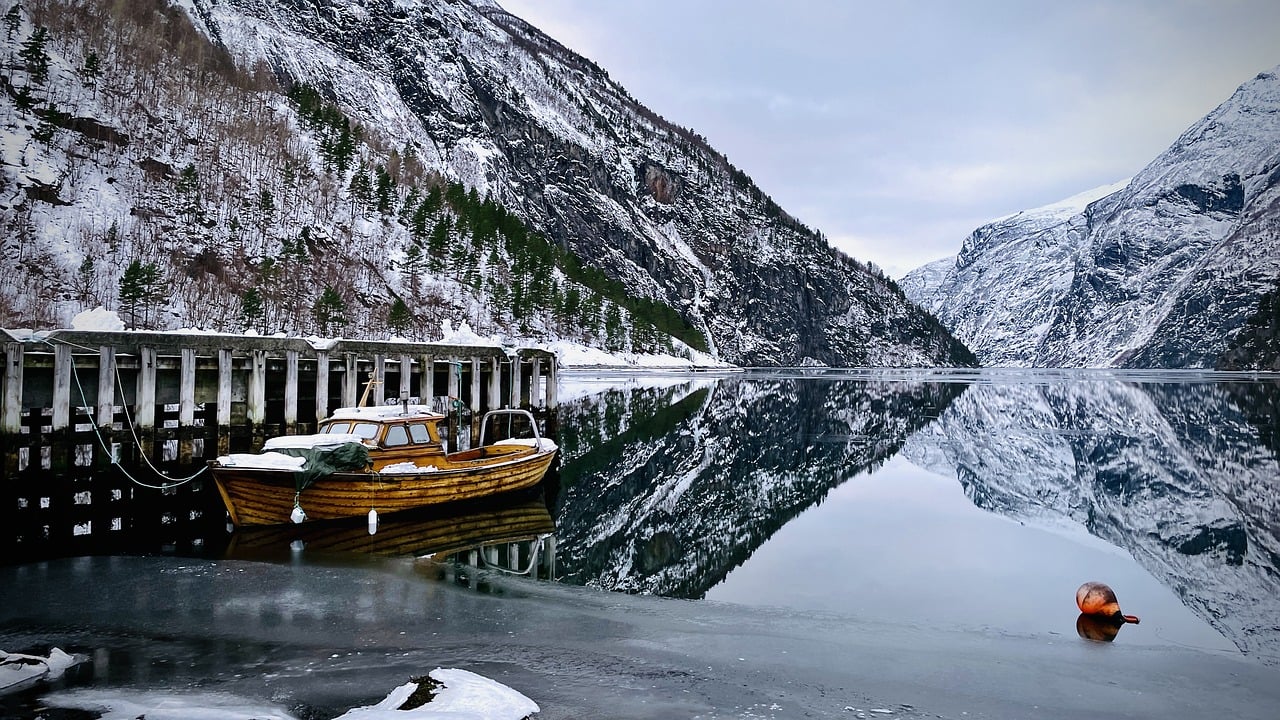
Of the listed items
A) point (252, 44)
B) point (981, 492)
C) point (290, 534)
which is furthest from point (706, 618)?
point (252, 44)

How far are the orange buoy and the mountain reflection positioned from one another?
6.50 m

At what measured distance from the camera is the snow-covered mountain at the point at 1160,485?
607 inches

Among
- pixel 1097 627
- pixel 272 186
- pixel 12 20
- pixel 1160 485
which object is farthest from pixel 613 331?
pixel 1097 627

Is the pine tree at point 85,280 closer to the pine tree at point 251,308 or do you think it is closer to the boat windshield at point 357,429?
the pine tree at point 251,308

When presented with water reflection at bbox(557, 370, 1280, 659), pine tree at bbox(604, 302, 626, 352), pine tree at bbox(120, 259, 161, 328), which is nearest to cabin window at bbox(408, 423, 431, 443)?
water reflection at bbox(557, 370, 1280, 659)

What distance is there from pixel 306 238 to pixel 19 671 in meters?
96.0

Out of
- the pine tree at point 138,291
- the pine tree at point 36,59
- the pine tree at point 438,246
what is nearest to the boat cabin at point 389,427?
the pine tree at point 138,291

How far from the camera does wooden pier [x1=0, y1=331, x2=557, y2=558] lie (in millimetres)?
17625

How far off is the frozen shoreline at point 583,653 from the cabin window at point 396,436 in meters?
5.68

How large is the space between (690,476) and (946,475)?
10359 mm

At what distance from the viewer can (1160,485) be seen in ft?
89.6

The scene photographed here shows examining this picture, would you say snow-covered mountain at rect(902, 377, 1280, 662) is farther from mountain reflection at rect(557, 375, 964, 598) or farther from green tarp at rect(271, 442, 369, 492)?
green tarp at rect(271, 442, 369, 492)

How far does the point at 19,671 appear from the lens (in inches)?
332

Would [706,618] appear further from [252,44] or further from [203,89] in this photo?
[252,44]
